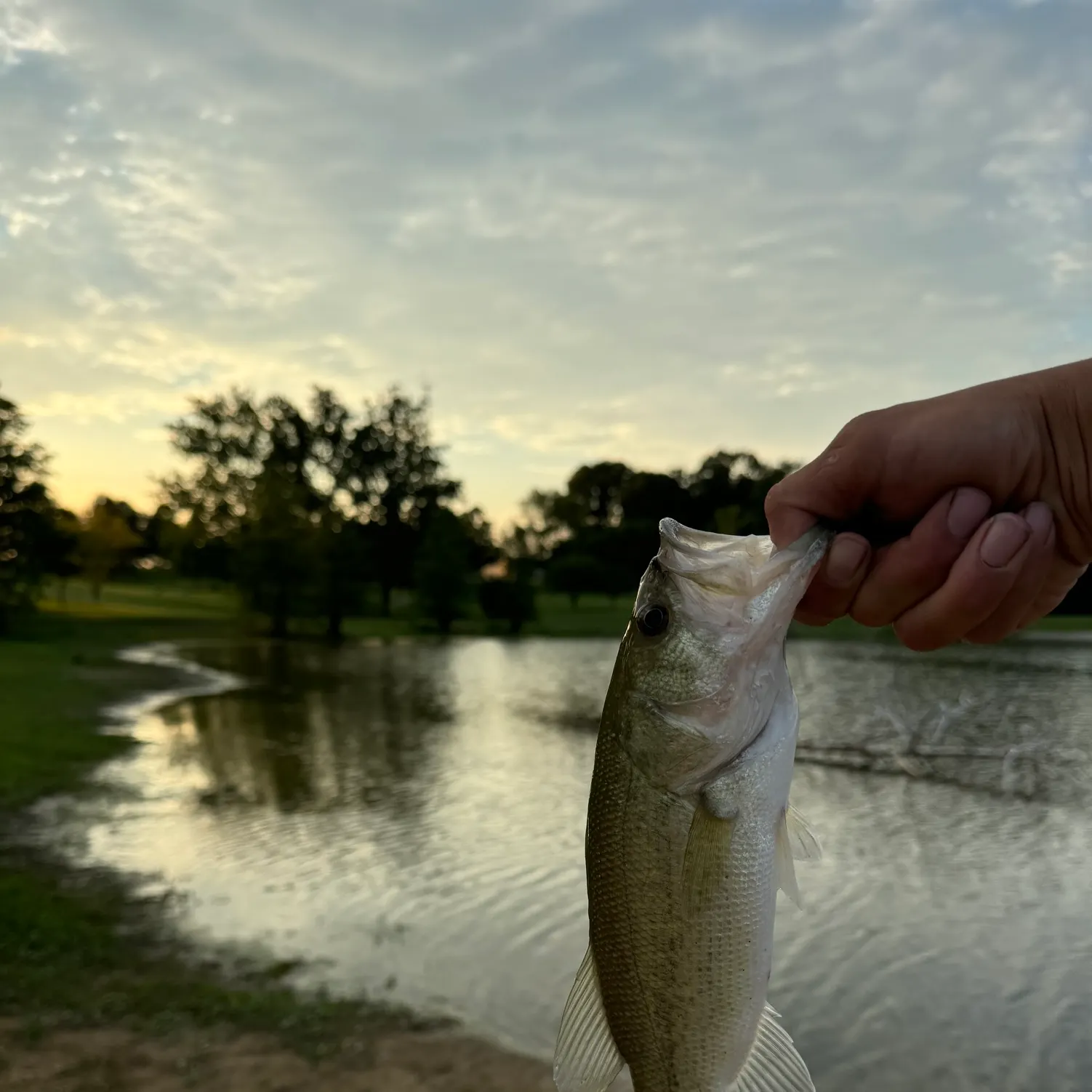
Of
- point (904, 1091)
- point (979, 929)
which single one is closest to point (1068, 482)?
point (904, 1091)

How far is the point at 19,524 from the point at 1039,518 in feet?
135

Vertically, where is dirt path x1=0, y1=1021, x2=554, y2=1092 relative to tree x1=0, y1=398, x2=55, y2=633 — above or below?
below

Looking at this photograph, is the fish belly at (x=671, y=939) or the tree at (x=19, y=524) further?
the tree at (x=19, y=524)

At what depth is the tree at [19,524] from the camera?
120 ft

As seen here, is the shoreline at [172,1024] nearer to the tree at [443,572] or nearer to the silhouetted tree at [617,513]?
the tree at [443,572]

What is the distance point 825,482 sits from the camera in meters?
2.23

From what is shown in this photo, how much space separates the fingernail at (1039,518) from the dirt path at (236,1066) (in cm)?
476

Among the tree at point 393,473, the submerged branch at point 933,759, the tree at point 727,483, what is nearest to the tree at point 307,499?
the tree at point 393,473

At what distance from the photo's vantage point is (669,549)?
218 centimetres

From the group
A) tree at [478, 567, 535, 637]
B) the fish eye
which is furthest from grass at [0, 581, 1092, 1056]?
tree at [478, 567, 535, 637]

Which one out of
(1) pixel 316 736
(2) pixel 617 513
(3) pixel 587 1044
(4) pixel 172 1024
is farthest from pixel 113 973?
(2) pixel 617 513

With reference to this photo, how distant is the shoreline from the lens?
221 inches

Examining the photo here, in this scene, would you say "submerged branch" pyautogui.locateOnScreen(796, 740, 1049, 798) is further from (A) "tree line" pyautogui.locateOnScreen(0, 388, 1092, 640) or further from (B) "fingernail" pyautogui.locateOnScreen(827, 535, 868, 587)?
(A) "tree line" pyautogui.locateOnScreen(0, 388, 1092, 640)

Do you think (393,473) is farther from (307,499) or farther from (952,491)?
(952,491)
